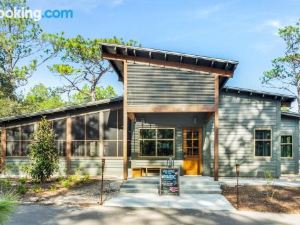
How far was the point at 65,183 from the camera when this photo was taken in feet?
53.1

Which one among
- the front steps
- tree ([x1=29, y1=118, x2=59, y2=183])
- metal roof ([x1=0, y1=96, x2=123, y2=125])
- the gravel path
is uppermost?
metal roof ([x1=0, y1=96, x2=123, y2=125])

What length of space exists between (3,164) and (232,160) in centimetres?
1301

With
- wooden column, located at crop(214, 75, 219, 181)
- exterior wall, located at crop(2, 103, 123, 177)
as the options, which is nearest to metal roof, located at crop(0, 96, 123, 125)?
exterior wall, located at crop(2, 103, 123, 177)

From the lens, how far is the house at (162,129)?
57.1 feet

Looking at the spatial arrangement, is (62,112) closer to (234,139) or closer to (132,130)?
(132,130)

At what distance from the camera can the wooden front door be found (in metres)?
19.9

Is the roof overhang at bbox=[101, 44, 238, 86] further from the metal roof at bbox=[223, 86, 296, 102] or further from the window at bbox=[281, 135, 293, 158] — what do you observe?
the window at bbox=[281, 135, 293, 158]

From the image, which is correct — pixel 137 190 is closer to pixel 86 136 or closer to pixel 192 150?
pixel 192 150

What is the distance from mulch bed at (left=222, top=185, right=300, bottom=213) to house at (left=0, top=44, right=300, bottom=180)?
13.0ft

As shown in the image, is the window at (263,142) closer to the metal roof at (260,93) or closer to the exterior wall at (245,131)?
the exterior wall at (245,131)

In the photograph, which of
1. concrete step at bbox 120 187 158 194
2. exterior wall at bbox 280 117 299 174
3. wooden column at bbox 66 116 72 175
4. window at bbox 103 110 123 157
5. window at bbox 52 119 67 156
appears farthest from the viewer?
exterior wall at bbox 280 117 299 174

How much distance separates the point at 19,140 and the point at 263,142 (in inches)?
545

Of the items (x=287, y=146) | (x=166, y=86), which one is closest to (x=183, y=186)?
(x=166, y=86)

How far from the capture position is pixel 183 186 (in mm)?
15852
